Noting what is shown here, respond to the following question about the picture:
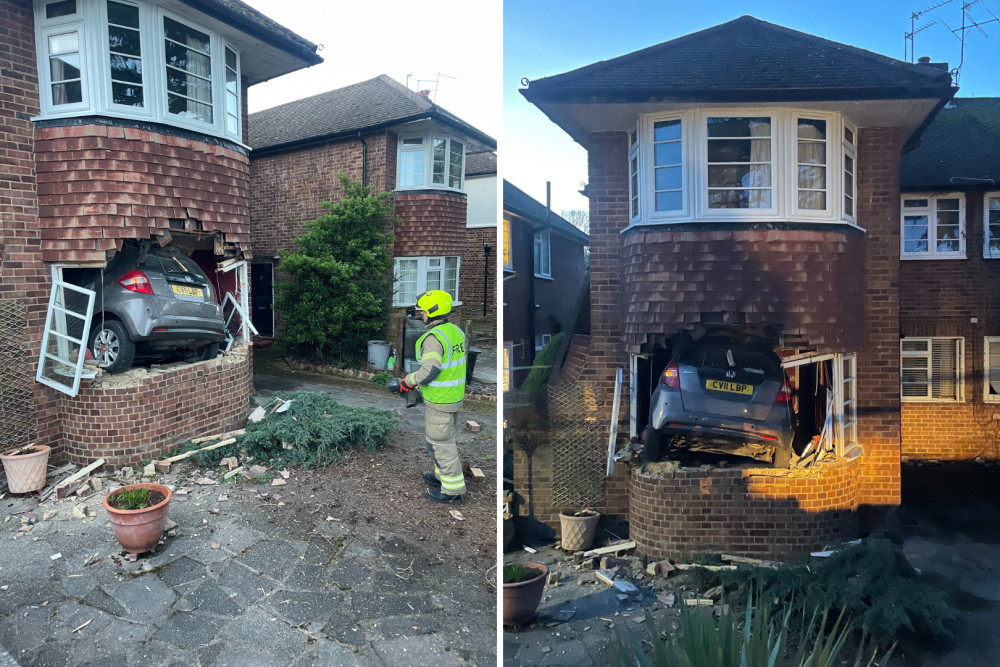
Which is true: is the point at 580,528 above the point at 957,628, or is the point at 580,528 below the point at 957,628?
above

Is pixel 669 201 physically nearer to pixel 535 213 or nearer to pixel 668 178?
pixel 668 178

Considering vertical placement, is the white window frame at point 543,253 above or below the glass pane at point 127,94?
below

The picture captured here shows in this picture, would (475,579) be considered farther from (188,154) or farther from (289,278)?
(289,278)

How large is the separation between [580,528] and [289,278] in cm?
588

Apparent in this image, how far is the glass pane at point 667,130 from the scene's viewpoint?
7.77 ft

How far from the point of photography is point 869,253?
A: 7.64ft

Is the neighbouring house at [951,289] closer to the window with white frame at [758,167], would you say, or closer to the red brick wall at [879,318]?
the red brick wall at [879,318]

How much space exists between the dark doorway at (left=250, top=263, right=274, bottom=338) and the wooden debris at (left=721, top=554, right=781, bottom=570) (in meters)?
6.63

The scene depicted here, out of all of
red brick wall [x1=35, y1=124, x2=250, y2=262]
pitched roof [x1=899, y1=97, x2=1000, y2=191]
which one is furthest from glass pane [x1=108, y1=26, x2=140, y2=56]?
pitched roof [x1=899, y1=97, x2=1000, y2=191]

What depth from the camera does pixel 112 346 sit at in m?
4.22

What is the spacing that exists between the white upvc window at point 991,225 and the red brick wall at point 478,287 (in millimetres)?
4094

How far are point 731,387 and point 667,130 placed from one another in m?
1.03

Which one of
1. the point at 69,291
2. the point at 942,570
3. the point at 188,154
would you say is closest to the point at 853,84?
the point at 942,570

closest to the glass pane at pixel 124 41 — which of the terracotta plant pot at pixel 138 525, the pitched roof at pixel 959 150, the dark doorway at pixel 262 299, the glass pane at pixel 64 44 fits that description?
the glass pane at pixel 64 44
